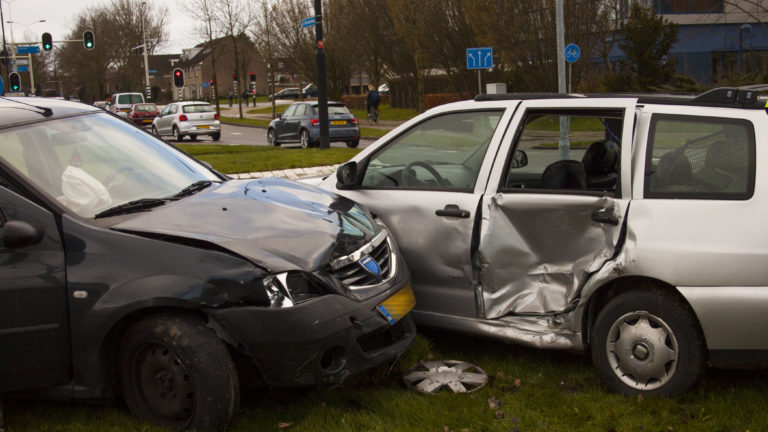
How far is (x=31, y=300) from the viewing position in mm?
3596

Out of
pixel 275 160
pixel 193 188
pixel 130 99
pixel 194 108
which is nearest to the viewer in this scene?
pixel 193 188

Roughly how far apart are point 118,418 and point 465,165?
2.55 metres

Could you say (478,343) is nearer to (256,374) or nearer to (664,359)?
(664,359)

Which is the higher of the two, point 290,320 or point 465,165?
point 465,165

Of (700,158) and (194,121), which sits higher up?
(194,121)

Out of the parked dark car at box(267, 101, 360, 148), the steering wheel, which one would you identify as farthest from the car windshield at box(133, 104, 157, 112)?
the steering wheel

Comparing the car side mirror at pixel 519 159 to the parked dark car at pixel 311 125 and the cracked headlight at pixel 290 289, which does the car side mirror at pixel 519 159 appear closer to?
the cracked headlight at pixel 290 289

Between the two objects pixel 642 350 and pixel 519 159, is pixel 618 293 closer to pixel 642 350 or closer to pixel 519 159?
pixel 642 350

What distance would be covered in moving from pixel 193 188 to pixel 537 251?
6.68 ft

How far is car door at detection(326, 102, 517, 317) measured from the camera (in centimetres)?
460

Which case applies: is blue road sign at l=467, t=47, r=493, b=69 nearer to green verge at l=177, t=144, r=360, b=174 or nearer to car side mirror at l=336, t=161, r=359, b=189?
green verge at l=177, t=144, r=360, b=174

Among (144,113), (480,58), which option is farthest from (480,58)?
(144,113)

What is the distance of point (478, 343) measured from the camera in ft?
16.5

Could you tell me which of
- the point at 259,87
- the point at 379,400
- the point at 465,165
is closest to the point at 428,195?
the point at 465,165
